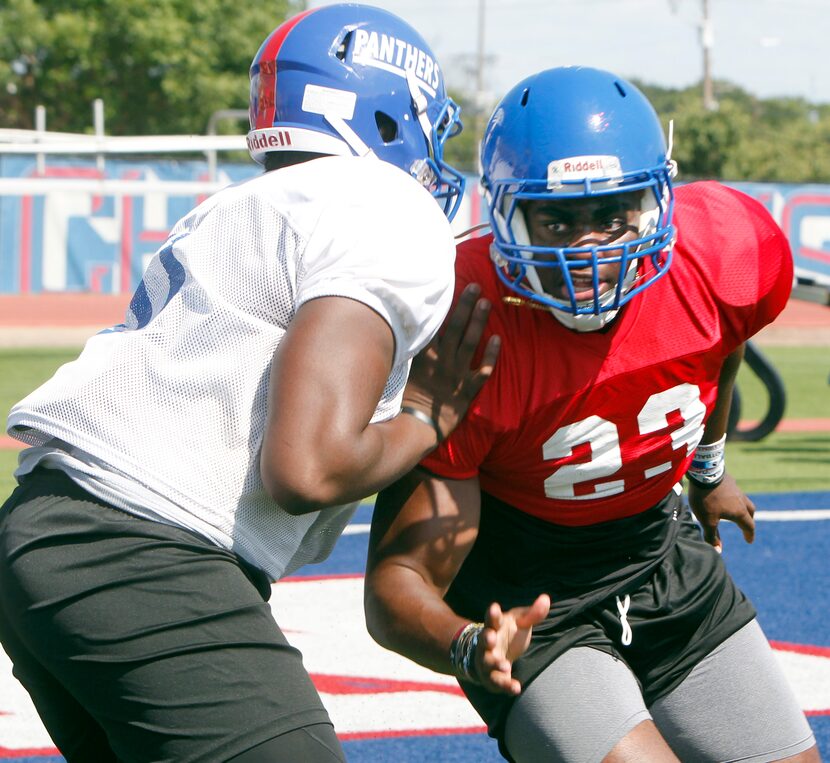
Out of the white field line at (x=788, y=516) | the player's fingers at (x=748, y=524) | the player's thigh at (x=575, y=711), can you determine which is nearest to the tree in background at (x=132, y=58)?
the white field line at (x=788, y=516)

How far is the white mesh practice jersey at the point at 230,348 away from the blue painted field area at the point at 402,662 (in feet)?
6.68

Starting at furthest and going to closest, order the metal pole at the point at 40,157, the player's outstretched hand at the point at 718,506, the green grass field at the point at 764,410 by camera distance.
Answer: the metal pole at the point at 40,157 < the green grass field at the point at 764,410 < the player's outstretched hand at the point at 718,506

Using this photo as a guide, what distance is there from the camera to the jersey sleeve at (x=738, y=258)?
2885mm

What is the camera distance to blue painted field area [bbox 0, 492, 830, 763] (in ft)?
13.1

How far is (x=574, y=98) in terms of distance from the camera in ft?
9.04

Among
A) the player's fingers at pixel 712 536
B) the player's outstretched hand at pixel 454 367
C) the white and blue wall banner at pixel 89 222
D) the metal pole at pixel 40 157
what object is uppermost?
the player's outstretched hand at pixel 454 367

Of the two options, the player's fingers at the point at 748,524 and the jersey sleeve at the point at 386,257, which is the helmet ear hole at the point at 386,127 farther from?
the player's fingers at the point at 748,524

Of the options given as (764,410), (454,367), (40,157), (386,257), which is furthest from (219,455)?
(40,157)

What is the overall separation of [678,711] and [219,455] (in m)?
1.35

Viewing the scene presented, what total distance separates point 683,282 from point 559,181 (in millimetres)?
400

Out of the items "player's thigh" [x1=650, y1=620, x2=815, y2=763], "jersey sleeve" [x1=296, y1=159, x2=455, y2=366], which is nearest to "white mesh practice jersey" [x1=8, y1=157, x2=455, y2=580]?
"jersey sleeve" [x1=296, y1=159, x2=455, y2=366]

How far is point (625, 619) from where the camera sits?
2826 mm

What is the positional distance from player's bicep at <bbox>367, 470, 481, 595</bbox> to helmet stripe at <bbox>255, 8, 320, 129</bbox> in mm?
815

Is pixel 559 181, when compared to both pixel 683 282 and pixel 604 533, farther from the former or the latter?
pixel 604 533
